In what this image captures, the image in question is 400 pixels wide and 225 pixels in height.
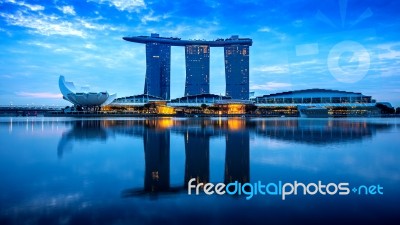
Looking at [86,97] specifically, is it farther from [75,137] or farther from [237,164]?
[237,164]

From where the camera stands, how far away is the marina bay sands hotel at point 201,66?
151m

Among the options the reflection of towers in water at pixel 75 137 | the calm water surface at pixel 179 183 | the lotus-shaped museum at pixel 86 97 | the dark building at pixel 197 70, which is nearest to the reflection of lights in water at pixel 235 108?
the lotus-shaped museum at pixel 86 97

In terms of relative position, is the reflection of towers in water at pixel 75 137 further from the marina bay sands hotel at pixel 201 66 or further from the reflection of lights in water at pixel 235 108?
the marina bay sands hotel at pixel 201 66

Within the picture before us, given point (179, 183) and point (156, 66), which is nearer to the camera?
point (179, 183)

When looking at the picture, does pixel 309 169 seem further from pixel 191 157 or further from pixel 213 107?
pixel 213 107

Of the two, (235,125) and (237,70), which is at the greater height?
(237,70)

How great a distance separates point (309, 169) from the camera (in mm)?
8102

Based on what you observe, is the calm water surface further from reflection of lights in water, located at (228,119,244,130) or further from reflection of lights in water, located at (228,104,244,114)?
reflection of lights in water, located at (228,104,244,114)

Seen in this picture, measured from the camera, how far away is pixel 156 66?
494 ft

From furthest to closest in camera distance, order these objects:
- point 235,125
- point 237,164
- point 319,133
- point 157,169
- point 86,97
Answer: point 86,97 → point 235,125 → point 319,133 → point 237,164 → point 157,169

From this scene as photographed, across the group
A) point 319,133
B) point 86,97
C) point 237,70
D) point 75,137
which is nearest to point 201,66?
point 237,70

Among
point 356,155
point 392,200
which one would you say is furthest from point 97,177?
point 356,155

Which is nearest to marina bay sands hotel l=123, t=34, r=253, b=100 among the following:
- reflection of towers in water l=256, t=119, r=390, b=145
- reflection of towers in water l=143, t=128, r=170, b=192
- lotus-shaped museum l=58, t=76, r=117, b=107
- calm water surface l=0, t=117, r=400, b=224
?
lotus-shaped museum l=58, t=76, r=117, b=107

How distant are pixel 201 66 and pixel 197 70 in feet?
9.07
